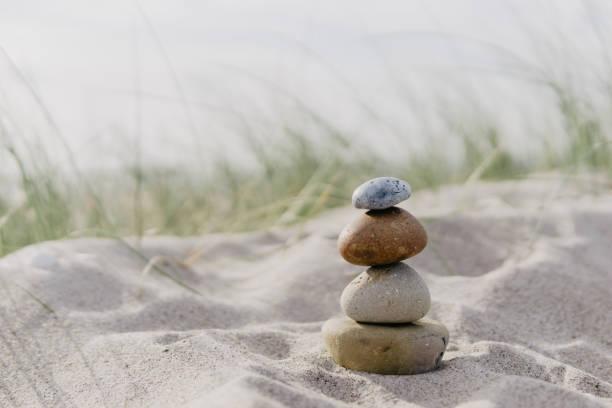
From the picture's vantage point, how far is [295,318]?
90.7 inches

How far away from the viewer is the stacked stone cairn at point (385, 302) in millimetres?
1617

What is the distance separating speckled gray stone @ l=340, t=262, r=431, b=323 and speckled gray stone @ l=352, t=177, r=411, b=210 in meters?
0.21


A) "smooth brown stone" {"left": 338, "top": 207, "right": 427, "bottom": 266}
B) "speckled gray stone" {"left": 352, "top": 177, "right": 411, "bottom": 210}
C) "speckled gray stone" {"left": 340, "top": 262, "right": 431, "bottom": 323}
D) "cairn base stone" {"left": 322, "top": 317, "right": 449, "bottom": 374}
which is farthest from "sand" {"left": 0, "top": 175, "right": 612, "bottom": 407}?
"speckled gray stone" {"left": 352, "top": 177, "right": 411, "bottom": 210}

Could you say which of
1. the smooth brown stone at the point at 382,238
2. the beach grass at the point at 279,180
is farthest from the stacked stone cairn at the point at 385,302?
the beach grass at the point at 279,180

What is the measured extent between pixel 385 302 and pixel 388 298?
0.01 m

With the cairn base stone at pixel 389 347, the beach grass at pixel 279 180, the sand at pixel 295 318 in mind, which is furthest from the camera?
the beach grass at pixel 279 180

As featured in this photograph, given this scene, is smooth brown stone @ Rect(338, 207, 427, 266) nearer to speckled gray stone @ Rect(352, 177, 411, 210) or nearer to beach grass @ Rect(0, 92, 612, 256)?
speckled gray stone @ Rect(352, 177, 411, 210)

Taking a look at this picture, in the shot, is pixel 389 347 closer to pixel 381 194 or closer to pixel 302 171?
pixel 381 194

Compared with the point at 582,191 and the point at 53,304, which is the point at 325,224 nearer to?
the point at 582,191

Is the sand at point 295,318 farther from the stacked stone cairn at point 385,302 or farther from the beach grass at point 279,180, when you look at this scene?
the beach grass at point 279,180

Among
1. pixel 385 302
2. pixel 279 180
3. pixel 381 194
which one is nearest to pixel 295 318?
pixel 385 302

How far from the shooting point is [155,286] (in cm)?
238

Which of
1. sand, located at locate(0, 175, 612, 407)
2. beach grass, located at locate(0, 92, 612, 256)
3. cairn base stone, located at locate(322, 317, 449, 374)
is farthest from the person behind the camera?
beach grass, located at locate(0, 92, 612, 256)

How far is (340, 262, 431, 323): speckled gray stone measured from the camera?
167 centimetres
